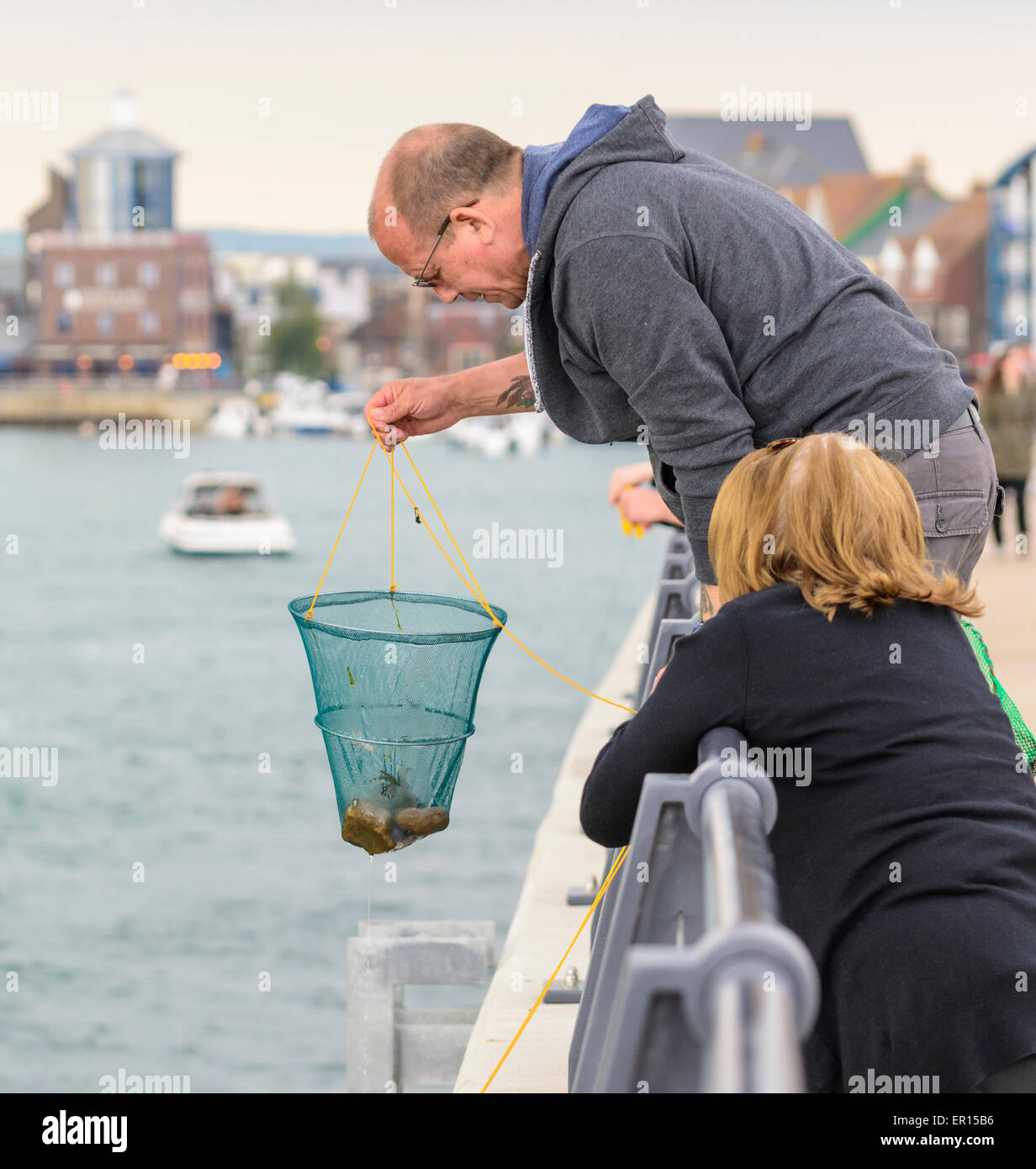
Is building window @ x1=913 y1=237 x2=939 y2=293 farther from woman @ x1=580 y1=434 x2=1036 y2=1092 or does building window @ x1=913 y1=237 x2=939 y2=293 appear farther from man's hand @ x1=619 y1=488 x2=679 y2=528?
woman @ x1=580 y1=434 x2=1036 y2=1092

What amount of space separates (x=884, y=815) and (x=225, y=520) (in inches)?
2076

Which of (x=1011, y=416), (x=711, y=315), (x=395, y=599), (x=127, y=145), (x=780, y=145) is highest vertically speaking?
(x=780, y=145)

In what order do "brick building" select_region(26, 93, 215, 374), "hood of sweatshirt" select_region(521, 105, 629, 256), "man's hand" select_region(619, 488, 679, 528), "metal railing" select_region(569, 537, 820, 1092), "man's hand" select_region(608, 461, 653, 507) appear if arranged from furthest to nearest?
"brick building" select_region(26, 93, 215, 374) < "man's hand" select_region(608, 461, 653, 507) < "man's hand" select_region(619, 488, 679, 528) < "hood of sweatshirt" select_region(521, 105, 629, 256) < "metal railing" select_region(569, 537, 820, 1092)

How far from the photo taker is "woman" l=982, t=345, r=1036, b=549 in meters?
13.8

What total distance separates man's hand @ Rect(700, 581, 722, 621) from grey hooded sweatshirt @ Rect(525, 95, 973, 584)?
0.13 ft

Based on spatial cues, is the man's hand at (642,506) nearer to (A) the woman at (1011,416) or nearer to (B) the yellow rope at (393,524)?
(B) the yellow rope at (393,524)

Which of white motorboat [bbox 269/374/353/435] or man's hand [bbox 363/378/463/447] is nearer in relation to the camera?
man's hand [bbox 363/378/463/447]

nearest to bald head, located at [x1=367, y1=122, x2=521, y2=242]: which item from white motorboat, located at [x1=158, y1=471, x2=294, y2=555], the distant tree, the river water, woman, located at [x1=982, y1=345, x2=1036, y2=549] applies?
the river water

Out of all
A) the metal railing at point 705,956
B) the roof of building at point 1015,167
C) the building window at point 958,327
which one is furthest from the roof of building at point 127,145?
the metal railing at point 705,956

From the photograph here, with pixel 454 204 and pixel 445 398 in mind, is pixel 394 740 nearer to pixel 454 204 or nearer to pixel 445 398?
pixel 445 398

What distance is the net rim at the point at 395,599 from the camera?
11.6 feet

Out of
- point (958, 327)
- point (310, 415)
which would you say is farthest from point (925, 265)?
point (310, 415)

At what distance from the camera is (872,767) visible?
7.00ft
